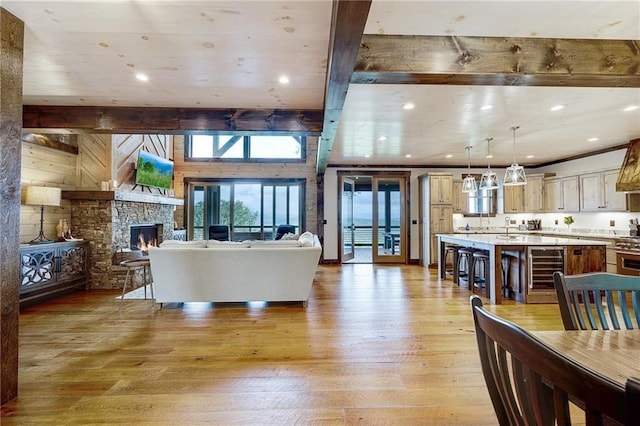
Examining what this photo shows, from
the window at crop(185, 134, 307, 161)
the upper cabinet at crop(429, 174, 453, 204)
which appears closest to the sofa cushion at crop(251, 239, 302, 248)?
the upper cabinet at crop(429, 174, 453, 204)

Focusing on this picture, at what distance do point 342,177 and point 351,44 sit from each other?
6161 millimetres

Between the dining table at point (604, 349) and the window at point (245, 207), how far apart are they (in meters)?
7.34

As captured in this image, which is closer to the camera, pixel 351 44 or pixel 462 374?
pixel 351 44

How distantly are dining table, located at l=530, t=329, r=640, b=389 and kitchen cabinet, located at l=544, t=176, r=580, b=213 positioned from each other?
21.0ft

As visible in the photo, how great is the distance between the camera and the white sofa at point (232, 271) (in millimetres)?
3826

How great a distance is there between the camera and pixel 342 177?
7.99m

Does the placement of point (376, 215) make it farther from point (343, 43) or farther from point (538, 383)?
point (538, 383)

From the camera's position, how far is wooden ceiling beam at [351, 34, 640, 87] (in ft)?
7.39

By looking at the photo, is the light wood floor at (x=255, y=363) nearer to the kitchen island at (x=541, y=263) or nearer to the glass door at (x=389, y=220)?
the kitchen island at (x=541, y=263)

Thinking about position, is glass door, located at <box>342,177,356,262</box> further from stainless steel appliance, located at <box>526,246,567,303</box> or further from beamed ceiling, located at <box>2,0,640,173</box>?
stainless steel appliance, located at <box>526,246,567,303</box>

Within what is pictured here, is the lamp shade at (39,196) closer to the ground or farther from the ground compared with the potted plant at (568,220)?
farther from the ground

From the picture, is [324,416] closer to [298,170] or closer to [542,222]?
[298,170]

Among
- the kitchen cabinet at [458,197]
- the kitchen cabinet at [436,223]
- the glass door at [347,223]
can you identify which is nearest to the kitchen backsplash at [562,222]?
the kitchen cabinet at [458,197]

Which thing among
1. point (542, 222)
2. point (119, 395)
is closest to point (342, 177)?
point (542, 222)
